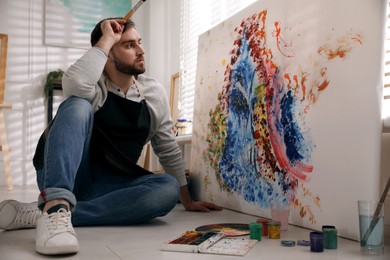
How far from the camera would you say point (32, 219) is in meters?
1.60

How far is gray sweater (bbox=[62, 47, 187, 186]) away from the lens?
1576 mm

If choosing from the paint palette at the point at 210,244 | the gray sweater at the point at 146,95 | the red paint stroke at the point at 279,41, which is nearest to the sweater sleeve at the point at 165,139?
the gray sweater at the point at 146,95

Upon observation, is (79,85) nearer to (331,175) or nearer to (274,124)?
(274,124)

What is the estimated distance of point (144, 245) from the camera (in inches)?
51.6

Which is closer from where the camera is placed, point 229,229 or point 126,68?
point 229,229

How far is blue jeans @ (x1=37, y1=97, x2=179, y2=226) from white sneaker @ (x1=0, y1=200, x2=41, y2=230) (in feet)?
0.35

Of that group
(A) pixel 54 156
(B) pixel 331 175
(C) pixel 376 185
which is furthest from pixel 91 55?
(C) pixel 376 185

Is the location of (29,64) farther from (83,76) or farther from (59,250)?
(59,250)

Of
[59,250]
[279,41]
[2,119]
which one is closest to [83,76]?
[59,250]

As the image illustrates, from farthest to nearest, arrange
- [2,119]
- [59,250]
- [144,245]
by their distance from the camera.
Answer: [2,119] → [144,245] → [59,250]

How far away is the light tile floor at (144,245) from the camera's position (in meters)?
A: 1.17

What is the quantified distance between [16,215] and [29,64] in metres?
3.17

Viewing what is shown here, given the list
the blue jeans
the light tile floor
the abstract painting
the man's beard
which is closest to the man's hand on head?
the man's beard

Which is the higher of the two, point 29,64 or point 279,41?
point 29,64
